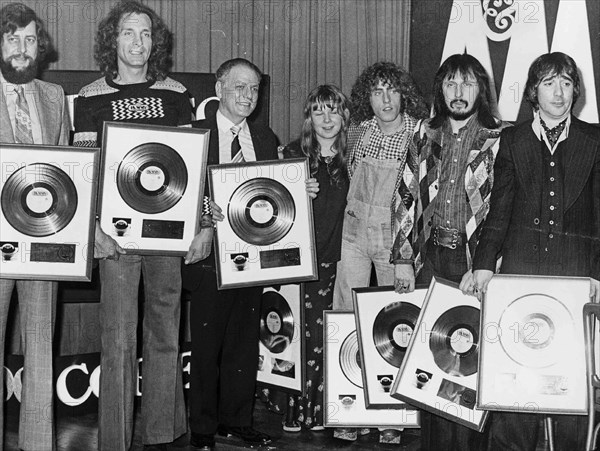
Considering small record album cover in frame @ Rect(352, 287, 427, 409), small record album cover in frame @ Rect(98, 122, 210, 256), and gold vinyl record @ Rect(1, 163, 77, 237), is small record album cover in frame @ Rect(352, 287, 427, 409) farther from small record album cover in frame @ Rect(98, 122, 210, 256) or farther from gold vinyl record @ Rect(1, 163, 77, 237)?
gold vinyl record @ Rect(1, 163, 77, 237)

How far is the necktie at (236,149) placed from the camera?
3.94 m

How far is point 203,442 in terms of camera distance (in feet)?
13.1

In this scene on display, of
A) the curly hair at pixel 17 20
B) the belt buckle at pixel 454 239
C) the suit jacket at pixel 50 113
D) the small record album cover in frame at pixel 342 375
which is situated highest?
the curly hair at pixel 17 20

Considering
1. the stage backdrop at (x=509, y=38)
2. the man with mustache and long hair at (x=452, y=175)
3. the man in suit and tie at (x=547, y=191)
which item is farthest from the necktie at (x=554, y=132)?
the stage backdrop at (x=509, y=38)

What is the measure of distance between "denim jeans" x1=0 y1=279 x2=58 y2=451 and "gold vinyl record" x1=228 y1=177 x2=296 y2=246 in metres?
0.79

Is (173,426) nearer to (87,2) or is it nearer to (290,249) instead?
(290,249)

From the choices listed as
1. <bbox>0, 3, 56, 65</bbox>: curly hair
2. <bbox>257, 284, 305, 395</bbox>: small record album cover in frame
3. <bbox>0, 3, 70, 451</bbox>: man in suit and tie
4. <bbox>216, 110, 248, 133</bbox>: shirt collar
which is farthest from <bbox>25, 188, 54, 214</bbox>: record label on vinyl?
<bbox>257, 284, 305, 395</bbox>: small record album cover in frame

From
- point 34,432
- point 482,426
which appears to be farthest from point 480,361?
point 34,432

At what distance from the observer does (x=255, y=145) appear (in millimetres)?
3994

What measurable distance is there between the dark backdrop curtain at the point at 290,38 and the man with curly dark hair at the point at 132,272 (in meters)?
1.52

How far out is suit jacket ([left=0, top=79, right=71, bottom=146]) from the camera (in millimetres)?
3578

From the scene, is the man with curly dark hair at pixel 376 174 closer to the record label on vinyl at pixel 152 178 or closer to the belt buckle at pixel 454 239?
the belt buckle at pixel 454 239

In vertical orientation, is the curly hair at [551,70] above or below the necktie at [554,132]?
above

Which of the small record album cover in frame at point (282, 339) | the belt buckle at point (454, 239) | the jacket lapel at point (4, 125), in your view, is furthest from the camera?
the small record album cover in frame at point (282, 339)
